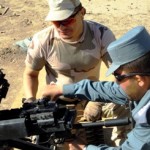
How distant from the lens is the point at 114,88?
4.68 meters

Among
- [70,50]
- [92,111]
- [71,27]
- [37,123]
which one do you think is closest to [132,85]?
[37,123]

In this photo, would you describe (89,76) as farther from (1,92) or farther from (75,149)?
(1,92)

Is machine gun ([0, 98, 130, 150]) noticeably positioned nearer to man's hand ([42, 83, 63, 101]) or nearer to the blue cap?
the blue cap

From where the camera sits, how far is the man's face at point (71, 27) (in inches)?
202

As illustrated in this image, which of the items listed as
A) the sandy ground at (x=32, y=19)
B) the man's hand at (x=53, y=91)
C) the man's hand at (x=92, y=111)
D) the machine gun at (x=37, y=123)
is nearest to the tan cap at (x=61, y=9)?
the man's hand at (x=53, y=91)

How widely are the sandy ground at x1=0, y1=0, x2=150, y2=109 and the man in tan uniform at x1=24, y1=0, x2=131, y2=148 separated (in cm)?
273

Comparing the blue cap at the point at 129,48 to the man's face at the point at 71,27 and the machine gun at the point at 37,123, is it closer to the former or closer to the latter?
the machine gun at the point at 37,123

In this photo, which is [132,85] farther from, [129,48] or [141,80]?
[129,48]

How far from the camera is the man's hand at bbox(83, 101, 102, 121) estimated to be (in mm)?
5605

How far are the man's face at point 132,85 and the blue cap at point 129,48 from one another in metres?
0.09

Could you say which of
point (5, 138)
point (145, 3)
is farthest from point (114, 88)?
point (145, 3)

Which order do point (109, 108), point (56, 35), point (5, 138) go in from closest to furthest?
point (5, 138) → point (56, 35) → point (109, 108)

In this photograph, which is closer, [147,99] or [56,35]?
[147,99]

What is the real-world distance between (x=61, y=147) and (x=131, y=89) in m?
2.04
